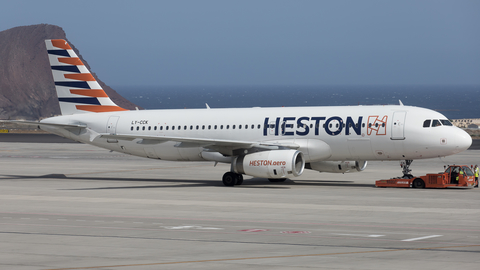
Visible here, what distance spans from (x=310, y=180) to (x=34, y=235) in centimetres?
2081

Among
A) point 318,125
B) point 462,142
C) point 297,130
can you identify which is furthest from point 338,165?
point 462,142

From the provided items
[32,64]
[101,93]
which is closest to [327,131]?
[101,93]

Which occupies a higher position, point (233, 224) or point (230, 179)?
point (230, 179)

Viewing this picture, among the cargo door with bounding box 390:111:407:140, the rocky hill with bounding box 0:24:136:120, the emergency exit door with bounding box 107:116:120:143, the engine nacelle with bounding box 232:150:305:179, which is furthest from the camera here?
the rocky hill with bounding box 0:24:136:120

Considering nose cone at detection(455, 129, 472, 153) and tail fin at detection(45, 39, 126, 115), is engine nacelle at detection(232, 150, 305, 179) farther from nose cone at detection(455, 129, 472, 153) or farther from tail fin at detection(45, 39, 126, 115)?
tail fin at detection(45, 39, 126, 115)

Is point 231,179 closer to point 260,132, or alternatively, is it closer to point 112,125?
point 260,132

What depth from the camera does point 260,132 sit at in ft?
112

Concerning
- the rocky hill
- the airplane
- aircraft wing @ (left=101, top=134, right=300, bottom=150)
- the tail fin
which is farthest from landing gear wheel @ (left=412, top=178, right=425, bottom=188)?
the rocky hill

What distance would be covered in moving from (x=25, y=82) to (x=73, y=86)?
15764 cm

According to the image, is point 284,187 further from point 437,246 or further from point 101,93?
point 437,246

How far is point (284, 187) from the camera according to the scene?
32.8 metres

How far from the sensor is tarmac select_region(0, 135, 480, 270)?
1489 cm

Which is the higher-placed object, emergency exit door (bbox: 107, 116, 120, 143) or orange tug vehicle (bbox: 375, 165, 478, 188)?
emergency exit door (bbox: 107, 116, 120, 143)

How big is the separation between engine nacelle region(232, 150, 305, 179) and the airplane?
0.05 m
